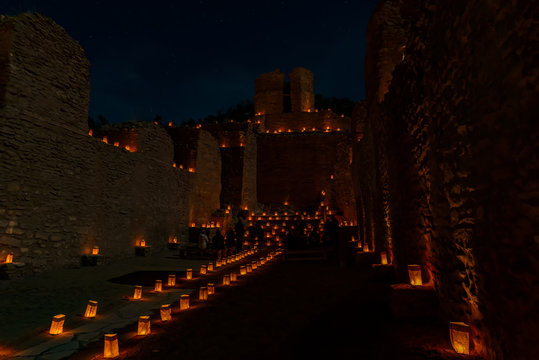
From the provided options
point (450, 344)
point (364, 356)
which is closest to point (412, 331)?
point (450, 344)

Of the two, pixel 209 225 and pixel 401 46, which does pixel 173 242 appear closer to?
pixel 209 225

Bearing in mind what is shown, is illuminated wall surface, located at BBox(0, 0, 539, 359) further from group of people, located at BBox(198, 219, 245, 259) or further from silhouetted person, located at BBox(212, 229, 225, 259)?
silhouetted person, located at BBox(212, 229, 225, 259)

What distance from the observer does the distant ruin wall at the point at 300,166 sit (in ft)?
72.8

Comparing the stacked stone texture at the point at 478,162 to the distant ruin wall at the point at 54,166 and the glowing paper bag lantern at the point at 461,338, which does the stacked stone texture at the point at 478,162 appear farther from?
the distant ruin wall at the point at 54,166

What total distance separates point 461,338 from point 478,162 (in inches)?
63.6

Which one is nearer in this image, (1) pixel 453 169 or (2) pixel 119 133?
(1) pixel 453 169

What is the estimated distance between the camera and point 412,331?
3.54 m

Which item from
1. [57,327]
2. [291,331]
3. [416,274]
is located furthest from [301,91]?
[57,327]

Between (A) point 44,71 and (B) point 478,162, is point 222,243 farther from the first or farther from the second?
(B) point 478,162

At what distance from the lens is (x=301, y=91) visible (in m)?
32.0

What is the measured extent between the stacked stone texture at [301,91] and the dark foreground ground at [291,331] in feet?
90.6

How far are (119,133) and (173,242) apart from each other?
218 inches

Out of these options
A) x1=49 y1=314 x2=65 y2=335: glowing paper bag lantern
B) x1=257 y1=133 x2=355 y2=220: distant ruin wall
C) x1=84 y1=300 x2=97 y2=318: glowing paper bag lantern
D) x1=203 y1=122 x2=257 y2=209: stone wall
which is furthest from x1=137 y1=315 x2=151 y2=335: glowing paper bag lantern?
x1=257 y1=133 x2=355 y2=220: distant ruin wall

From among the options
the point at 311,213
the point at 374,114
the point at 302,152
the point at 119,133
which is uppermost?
the point at 302,152
